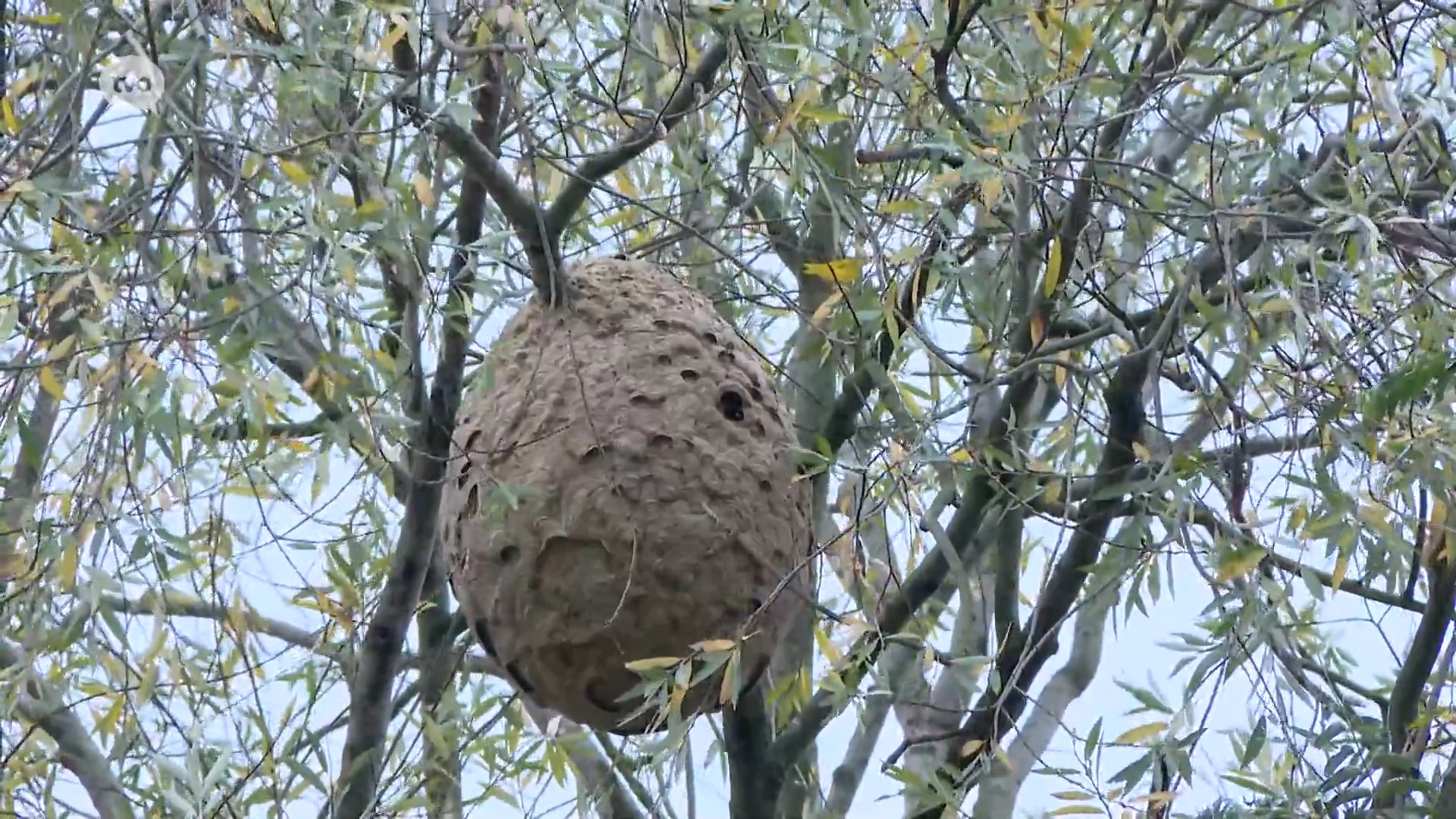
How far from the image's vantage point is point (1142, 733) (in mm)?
2266

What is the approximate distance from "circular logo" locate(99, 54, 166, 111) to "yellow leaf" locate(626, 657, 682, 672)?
2.67ft

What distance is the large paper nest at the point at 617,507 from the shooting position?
7.04 feet

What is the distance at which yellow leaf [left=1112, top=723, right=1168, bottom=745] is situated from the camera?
7.41ft

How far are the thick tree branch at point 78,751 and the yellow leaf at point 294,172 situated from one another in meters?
0.84

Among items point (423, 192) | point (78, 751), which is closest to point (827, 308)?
point (423, 192)

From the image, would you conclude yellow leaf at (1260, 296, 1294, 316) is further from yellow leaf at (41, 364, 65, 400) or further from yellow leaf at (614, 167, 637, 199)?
yellow leaf at (41, 364, 65, 400)

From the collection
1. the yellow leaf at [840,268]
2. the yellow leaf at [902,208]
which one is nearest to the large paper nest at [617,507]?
the yellow leaf at [840,268]

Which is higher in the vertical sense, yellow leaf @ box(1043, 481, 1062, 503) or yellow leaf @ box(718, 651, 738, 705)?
yellow leaf @ box(1043, 481, 1062, 503)

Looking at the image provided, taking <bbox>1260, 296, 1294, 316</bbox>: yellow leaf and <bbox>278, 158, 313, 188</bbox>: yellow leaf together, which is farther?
<bbox>1260, 296, 1294, 316</bbox>: yellow leaf

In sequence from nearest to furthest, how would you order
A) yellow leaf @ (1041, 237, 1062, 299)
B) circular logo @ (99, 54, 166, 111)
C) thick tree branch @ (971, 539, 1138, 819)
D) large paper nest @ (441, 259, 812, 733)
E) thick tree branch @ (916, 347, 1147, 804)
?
circular logo @ (99, 54, 166, 111) → large paper nest @ (441, 259, 812, 733) → yellow leaf @ (1041, 237, 1062, 299) → thick tree branch @ (916, 347, 1147, 804) → thick tree branch @ (971, 539, 1138, 819)

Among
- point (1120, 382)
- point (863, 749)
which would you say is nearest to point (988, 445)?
point (1120, 382)

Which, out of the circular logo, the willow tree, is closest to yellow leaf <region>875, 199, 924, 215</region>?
the willow tree

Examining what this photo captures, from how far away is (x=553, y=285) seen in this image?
2.30m

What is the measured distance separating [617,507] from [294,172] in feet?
1.79
